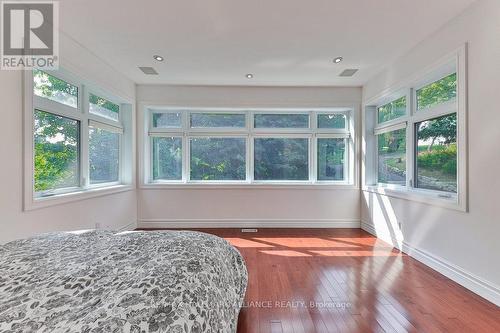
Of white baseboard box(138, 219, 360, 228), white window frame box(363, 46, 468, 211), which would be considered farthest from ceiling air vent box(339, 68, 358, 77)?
white baseboard box(138, 219, 360, 228)

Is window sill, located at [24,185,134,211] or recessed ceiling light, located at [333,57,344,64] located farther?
recessed ceiling light, located at [333,57,344,64]

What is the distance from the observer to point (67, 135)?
2.95 meters

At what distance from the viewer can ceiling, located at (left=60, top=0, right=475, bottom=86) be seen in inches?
88.1

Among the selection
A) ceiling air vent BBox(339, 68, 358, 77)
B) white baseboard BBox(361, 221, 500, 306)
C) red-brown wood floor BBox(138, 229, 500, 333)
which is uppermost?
ceiling air vent BBox(339, 68, 358, 77)

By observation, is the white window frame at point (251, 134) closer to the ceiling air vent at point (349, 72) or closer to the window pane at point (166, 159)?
the window pane at point (166, 159)

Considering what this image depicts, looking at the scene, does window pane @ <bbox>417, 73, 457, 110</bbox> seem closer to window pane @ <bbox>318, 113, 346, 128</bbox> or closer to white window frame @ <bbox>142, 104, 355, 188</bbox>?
white window frame @ <bbox>142, 104, 355, 188</bbox>

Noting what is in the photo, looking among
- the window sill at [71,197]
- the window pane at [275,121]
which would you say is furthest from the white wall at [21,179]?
the window pane at [275,121]

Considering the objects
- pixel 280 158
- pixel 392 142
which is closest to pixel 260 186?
pixel 280 158

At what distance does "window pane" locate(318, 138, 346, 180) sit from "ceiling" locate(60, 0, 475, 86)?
1.38 m

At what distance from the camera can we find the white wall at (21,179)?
204cm

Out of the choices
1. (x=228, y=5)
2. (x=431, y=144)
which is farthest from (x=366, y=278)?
(x=228, y=5)

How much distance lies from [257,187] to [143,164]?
2.15 meters

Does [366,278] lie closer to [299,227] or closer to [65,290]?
[299,227]

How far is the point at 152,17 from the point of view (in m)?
2.39
